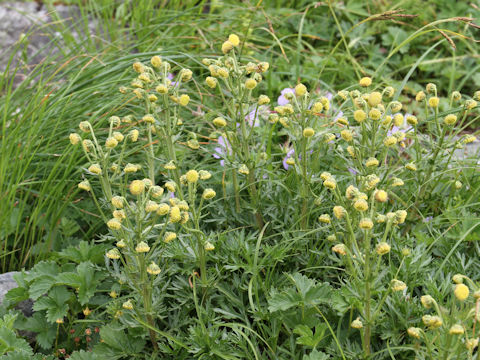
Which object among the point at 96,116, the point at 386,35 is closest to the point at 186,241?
the point at 96,116

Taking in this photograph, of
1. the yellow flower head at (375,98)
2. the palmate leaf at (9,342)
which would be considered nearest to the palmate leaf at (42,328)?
the palmate leaf at (9,342)

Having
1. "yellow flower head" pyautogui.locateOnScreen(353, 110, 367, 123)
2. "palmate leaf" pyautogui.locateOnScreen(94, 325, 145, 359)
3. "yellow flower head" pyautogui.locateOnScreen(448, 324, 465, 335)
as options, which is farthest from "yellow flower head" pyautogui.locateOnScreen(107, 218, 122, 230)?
"yellow flower head" pyautogui.locateOnScreen(448, 324, 465, 335)

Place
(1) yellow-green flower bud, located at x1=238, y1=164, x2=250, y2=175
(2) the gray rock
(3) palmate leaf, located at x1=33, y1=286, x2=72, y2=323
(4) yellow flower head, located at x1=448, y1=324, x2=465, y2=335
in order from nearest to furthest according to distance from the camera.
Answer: (4) yellow flower head, located at x1=448, y1=324, x2=465, y2=335
(1) yellow-green flower bud, located at x1=238, y1=164, x2=250, y2=175
(3) palmate leaf, located at x1=33, y1=286, x2=72, y2=323
(2) the gray rock

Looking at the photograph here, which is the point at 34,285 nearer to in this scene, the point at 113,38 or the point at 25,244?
the point at 25,244

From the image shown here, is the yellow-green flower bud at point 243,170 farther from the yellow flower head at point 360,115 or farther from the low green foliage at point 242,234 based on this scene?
the yellow flower head at point 360,115

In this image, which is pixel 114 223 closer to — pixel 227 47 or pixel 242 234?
pixel 242 234

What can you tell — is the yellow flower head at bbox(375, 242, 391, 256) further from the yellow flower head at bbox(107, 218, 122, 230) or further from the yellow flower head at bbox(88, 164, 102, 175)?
the yellow flower head at bbox(88, 164, 102, 175)

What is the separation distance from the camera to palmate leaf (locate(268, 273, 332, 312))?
5.38 ft

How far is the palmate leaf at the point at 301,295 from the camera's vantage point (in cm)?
164

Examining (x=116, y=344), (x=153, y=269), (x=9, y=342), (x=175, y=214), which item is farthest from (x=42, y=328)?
(x=175, y=214)

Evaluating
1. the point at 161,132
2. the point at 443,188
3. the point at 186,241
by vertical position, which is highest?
the point at 161,132

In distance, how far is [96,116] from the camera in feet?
8.23

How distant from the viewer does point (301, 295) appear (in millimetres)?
1651

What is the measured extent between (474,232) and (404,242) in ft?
0.85
